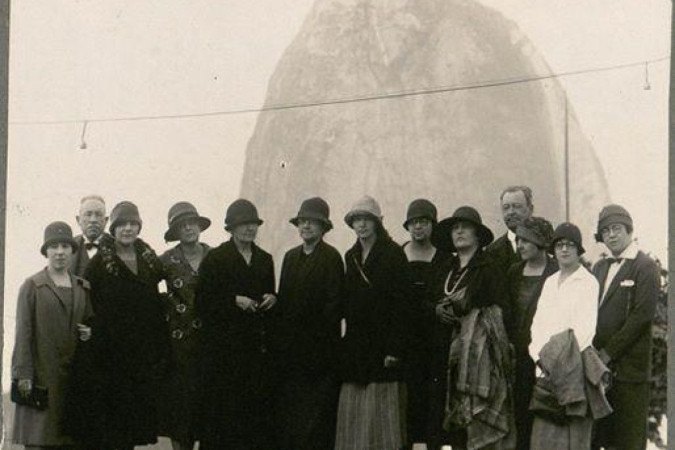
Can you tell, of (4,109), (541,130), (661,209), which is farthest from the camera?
(541,130)

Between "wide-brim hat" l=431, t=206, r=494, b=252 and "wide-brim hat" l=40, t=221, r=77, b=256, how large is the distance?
2542mm

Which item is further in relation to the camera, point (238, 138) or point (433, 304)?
point (238, 138)

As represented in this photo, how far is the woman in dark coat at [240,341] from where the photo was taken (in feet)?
27.0

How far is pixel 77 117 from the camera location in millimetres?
11070

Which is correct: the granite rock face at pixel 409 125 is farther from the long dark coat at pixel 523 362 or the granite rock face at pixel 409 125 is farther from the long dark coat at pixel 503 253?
the long dark coat at pixel 523 362

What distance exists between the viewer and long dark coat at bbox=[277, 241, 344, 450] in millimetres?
8109

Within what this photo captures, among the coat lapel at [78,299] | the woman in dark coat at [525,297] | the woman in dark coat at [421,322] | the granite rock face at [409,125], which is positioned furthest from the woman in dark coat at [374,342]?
the granite rock face at [409,125]

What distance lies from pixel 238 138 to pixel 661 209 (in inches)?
202

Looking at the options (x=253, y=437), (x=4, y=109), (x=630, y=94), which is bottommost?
(x=253, y=437)

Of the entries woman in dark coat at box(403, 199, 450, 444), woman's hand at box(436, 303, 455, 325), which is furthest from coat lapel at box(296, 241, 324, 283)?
woman's hand at box(436, 303, 455, 325)

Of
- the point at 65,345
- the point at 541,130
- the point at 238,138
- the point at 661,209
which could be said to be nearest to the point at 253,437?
the point at 65,345

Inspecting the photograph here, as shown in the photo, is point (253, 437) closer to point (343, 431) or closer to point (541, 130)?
point (343, 431)

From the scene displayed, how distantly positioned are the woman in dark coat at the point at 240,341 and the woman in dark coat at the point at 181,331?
0.42 meters

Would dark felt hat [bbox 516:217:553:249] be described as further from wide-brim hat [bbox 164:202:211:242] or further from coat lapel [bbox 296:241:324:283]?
wide-brim hat [bbox 164:202:211:242]
